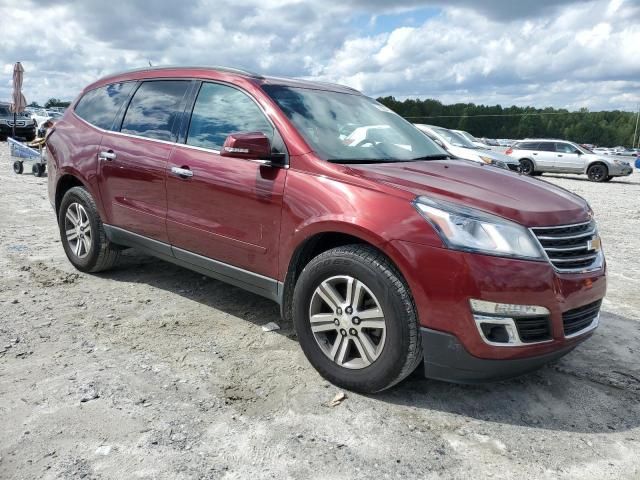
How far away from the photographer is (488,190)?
3.08 meters

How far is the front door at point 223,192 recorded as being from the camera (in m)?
3.46

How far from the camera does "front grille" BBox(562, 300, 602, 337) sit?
9.44ft

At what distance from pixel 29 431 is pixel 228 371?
1103 mm

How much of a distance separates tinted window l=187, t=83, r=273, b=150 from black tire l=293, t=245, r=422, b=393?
106 centimetres

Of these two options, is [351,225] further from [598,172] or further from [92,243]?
[598,172]

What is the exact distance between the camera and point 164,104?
4.30 metres

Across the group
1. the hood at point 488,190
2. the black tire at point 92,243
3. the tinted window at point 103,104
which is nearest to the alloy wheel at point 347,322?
the hood at point 488,190

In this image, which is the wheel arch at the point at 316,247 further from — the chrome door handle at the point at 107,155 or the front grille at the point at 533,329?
the chrome door handle at the point at 107,155

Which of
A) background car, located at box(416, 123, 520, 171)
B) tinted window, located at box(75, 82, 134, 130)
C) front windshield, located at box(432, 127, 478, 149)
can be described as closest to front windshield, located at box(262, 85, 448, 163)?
tinted window, located at box(75, 82, 134, 130)

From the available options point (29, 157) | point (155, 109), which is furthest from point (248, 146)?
point (29, 157)

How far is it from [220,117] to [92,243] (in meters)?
1.91

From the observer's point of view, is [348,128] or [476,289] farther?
[348,128]

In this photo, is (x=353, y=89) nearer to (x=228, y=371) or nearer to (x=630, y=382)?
(x=228, y=371)

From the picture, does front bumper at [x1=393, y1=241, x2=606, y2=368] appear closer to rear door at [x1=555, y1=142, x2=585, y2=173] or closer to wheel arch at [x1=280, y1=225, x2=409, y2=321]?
wheel arch at [x1=280, y1=225, x2=409, y2=321]
